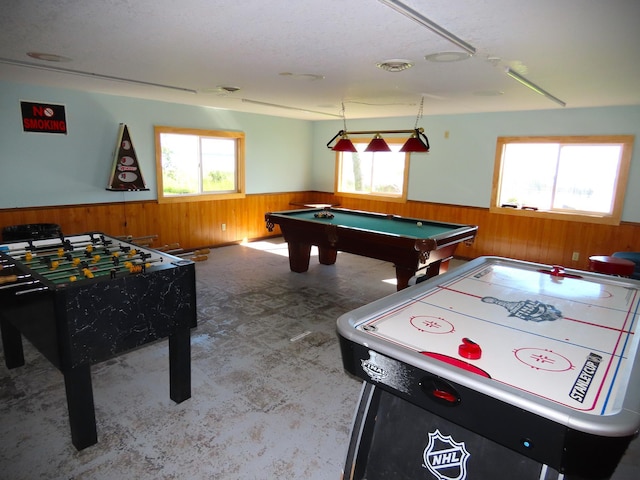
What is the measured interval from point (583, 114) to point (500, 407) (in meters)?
5.30

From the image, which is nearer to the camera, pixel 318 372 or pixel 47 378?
pixel 47 378

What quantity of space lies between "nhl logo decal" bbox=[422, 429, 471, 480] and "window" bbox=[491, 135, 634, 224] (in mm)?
4832

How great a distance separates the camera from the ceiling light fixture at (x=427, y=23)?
74.3 inches

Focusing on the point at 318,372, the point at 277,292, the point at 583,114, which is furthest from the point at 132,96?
the point at 583,114

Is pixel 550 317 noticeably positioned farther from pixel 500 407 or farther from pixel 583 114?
pixel 583 114

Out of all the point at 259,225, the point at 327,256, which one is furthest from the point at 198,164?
the point at 327,256

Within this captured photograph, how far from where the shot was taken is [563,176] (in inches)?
211

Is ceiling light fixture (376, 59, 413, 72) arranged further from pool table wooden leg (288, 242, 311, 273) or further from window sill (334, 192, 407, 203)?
window sill (334, 192, 407, 203)

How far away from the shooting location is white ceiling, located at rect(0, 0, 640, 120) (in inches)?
78.4

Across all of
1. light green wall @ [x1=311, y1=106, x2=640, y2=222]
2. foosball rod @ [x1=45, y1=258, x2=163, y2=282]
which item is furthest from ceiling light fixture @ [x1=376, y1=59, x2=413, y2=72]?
light green wall @ [x1=311, y1=106, x2=640, y2=222]

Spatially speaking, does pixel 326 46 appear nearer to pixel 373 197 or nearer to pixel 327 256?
pixel 327 256

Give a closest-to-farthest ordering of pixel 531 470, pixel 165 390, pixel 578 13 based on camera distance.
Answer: pixel 531 470 → pixel 578 13 → pixel 165 390

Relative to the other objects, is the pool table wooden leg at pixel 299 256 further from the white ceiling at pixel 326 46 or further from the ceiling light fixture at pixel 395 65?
the ceiling light fixture at pixel 395 65

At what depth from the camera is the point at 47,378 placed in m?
2.66
